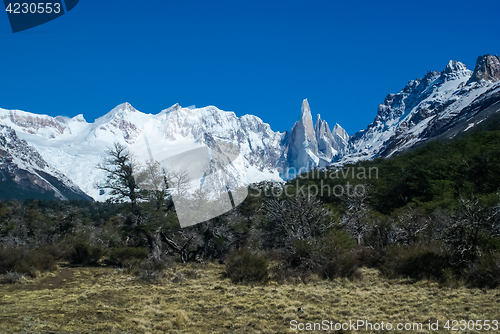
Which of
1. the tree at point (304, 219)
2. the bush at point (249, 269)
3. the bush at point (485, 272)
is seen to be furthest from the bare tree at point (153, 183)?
the bush at point (485, 272)

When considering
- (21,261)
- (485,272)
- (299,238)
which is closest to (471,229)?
(485,272)

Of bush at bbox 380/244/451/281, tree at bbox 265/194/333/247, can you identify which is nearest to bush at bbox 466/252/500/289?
bush at bbox 380/244/451/281

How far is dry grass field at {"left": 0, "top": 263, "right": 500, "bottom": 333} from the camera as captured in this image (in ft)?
32.2

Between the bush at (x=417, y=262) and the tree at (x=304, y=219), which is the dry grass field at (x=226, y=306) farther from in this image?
the tree at (x=304, y=219)

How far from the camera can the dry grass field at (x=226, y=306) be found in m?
9.82

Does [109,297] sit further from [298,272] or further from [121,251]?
[121,251]

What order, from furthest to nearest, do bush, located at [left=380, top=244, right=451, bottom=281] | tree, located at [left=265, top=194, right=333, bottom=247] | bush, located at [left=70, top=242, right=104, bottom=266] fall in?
bush, located at [left=70, top=242, right=104, bottom=266]
tree, located at [left=265, top=194, right=333, bottom=247]
bush, located at [left=380, top=244, right=451, bottom=281]

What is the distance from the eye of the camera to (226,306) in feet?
41.0

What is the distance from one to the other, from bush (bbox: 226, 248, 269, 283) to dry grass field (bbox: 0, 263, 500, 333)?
747 millimetres

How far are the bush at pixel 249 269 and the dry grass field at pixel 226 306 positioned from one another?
2.45ft

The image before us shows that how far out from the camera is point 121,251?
2728cm

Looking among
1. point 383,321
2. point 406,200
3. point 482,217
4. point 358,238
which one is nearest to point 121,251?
point 358,238

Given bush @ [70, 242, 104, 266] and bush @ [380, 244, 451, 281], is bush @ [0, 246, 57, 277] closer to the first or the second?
bush @ [70, 242, 104, 266]

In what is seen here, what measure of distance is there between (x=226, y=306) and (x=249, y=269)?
591cm
